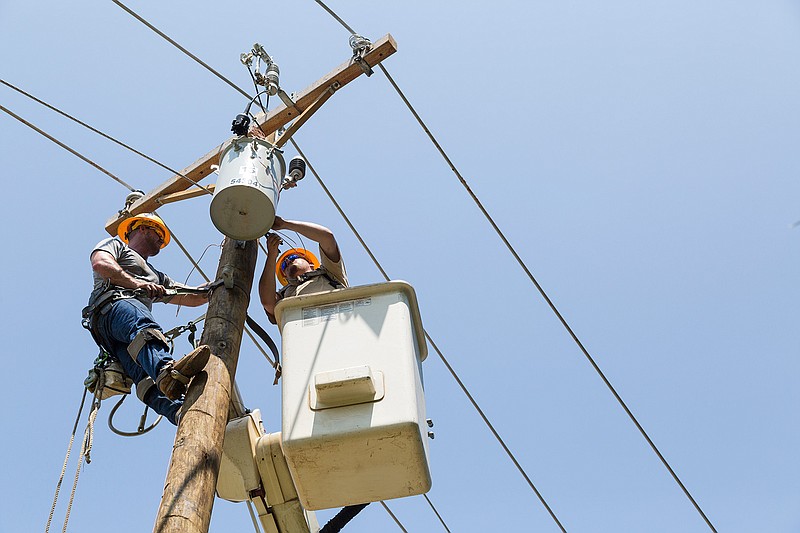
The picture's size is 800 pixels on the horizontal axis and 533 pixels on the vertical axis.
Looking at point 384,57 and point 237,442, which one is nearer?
point 237,442

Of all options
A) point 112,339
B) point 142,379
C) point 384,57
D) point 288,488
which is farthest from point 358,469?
point 384,57

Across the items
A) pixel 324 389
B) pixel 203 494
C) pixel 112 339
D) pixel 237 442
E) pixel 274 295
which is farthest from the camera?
pixel 274 295

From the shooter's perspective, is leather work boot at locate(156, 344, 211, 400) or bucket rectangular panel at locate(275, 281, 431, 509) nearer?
bucket rectangular panel at locate(275, 281, 431, 509)

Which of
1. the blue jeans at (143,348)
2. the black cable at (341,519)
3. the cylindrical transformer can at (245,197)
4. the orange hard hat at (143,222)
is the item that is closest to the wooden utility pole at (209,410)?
the cylindrical transformer can at (245,197)

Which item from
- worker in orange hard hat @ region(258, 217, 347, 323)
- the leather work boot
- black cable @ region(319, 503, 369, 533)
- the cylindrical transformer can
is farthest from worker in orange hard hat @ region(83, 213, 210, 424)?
black cable @ region(319, 503, 369, 533)

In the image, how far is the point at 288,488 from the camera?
137 inches

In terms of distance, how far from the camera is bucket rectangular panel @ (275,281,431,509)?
116 inches

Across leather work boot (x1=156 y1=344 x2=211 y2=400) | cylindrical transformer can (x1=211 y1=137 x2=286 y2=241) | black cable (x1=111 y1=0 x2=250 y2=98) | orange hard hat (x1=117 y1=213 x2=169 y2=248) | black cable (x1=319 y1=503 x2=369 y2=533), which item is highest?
black cable (x1=111 y1=0 x2=250 y2=98)

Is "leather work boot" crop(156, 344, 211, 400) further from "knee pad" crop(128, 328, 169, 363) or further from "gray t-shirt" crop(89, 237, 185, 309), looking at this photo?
"gray t-shirt" crop(89, 237, 185, 309)

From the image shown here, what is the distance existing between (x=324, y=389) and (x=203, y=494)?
0.52m

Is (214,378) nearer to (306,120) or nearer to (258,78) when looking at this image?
(306,120)

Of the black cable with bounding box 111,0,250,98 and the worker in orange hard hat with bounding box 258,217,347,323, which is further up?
the black cable with bounding box 111,0,250,98

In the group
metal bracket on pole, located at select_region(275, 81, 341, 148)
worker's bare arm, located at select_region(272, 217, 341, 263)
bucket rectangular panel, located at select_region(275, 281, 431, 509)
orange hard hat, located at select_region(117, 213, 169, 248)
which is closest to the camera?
bucket rectangular panel, located at select_region(275, 281, 431, 509)

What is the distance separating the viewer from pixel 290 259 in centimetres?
443
